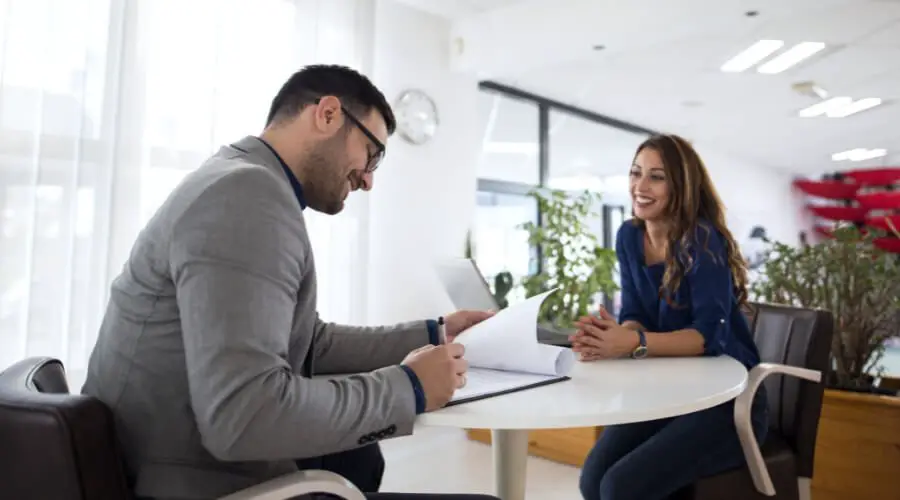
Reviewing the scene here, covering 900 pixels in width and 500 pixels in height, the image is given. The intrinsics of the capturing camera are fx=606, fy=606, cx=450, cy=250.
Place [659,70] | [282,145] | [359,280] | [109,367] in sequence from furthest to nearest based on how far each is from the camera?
[659,70], [359,280], [282,145], [109,367]

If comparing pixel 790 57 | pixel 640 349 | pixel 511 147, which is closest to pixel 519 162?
pixel 511 147

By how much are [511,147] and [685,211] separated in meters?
3.59

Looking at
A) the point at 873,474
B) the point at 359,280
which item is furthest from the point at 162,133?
the point at 873,474

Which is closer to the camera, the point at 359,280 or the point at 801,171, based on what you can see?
the point at 359,280

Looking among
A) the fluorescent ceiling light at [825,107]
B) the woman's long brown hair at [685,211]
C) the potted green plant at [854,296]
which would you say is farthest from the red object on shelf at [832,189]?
the woman's long brown hair at [685,211]

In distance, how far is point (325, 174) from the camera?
112 centimetres

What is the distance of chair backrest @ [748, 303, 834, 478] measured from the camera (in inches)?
68.2

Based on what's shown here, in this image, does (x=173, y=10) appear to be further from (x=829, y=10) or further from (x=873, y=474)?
(x=829, y=10)

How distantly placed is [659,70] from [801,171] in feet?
26.8

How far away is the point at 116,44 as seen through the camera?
2.33 meters

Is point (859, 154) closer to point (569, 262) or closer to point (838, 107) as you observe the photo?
point (838, 107)

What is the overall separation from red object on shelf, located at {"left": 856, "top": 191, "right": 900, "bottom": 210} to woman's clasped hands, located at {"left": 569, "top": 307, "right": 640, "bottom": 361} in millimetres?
10794

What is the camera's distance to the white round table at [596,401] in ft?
3.09

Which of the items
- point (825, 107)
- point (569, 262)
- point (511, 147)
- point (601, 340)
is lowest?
point (601, 340)
